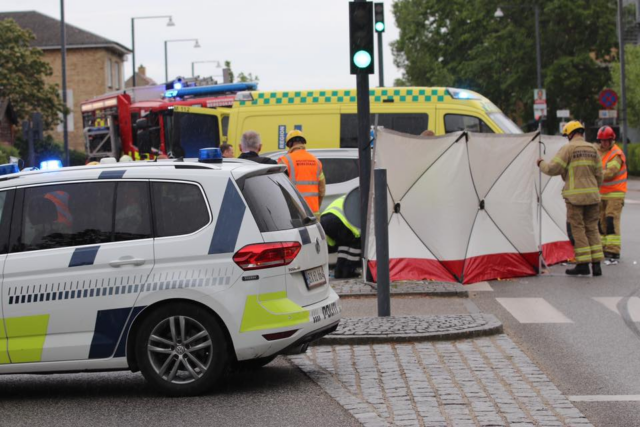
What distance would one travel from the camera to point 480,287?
13672 millimetres

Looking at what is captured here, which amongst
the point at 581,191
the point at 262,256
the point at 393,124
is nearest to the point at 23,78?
the point at 393,124

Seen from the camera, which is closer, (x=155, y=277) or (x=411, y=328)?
(x=155, y=277)

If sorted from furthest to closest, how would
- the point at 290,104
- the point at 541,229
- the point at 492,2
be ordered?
the point at 492,2 → the point at 290,104 → the point at 541,229

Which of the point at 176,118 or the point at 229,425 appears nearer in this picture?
the point at 229,425

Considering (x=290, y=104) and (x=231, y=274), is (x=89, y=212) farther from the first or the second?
(x=290, y=104)

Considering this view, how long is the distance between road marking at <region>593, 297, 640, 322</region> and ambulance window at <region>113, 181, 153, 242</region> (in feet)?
17.6

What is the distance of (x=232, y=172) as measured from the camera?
778 cm

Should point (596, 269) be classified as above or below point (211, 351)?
below

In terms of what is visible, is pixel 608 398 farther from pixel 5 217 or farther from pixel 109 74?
pixel 109 74

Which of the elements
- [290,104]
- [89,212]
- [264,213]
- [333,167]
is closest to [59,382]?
[89,212]

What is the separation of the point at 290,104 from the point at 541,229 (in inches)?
218

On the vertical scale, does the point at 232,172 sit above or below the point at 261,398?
above

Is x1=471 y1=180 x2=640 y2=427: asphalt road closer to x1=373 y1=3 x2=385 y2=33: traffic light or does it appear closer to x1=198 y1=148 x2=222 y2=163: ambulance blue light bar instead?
x1=198 y1=148 x2=222 y2=163: ambulance blue light bar

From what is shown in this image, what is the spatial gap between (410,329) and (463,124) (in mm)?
9643
